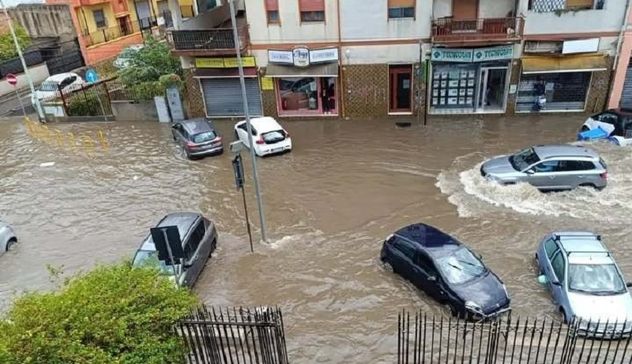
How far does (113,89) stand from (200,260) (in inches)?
708

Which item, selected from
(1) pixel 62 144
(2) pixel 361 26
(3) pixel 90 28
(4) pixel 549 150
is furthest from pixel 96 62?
(4) pixel 549 150

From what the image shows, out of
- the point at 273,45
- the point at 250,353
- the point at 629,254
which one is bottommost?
the point at 629,254

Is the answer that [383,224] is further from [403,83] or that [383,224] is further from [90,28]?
[90,28]

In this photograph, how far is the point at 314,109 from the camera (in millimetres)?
22938

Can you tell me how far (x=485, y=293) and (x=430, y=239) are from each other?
1.80 metres

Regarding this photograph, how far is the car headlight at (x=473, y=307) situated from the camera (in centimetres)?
994

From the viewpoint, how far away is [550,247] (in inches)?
441

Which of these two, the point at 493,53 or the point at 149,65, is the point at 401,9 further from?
the point at 149,65

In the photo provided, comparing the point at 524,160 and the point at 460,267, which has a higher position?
the point at 524,160

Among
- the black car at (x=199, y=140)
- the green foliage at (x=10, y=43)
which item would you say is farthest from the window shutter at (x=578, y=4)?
the green foliage at (x=10, y=43)

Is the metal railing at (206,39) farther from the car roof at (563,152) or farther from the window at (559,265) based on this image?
the window at (559,265)

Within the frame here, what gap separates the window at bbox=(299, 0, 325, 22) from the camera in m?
20.3

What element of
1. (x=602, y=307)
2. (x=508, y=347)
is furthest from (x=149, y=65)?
(x=602, y=307)

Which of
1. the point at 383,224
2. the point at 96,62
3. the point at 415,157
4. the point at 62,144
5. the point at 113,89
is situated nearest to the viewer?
the point at 383,224
